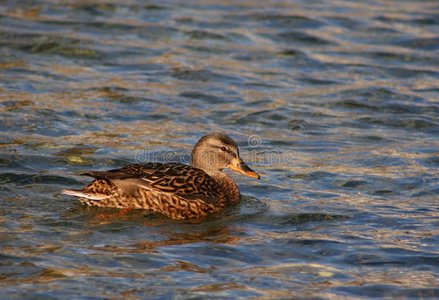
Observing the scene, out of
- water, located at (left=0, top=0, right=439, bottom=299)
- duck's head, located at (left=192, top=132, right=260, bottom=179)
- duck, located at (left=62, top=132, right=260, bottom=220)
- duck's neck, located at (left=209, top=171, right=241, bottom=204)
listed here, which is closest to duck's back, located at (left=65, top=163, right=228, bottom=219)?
duck, located at (left=62, top=132, right=260, bottom=220)

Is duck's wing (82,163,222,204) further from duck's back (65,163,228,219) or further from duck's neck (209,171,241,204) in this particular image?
duck's neck (209,171,241,204)

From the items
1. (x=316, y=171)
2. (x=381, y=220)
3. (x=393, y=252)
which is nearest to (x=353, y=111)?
(x=316, y=171)

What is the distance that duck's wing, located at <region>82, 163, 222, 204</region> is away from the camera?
10656mm

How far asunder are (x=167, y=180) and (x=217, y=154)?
3.19 ft

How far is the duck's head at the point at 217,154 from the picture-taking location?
11.5m

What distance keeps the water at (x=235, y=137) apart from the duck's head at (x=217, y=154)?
410mm

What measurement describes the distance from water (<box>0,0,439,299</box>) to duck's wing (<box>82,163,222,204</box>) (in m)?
0.32

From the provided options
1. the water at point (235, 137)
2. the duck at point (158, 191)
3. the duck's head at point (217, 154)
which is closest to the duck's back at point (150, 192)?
the duck at point (158, 191)

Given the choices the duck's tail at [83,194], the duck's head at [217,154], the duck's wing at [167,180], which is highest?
the duck's head at [217,154]

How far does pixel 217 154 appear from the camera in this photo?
456 inches

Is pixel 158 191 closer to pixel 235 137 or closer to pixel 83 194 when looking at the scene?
pixel 83 194

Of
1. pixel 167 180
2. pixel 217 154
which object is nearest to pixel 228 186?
pixel 217 154

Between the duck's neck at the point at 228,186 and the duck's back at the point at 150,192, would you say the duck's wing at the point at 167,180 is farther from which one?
the duck's neck at the point at 228,186

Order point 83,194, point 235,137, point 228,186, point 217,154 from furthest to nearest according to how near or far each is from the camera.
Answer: point 235,137, point 217,154, point 228,186, point 83,194
